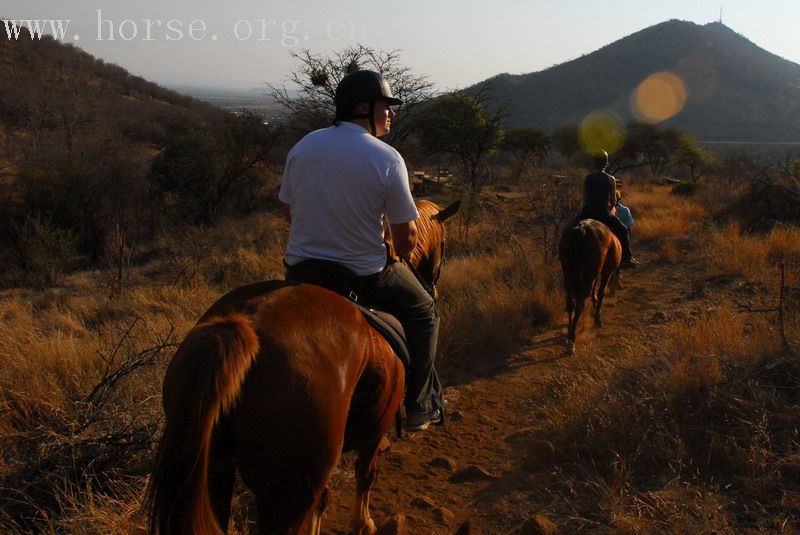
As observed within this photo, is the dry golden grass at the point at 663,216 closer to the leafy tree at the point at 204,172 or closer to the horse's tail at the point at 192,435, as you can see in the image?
the horse's tail at the point at 192,435

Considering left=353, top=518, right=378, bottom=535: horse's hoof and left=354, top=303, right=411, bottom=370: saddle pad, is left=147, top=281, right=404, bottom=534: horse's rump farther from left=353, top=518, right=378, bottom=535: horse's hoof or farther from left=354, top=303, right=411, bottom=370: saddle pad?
left=353, top=518, right=378, bottom=535: horse's hoof

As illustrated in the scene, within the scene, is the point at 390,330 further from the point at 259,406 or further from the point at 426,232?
the point at 426,232

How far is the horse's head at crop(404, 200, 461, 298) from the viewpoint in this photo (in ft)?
14.7

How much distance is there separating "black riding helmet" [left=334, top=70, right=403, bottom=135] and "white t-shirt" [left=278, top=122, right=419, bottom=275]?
12 cm

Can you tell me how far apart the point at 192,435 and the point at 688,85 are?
343 feet

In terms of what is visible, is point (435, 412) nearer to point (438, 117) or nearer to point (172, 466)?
point (172, 466)

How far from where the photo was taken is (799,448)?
339 centimetres

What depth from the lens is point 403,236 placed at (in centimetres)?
293

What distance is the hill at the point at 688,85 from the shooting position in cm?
7954

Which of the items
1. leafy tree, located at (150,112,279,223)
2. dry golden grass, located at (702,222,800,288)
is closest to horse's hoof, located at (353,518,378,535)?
dry golden grass, located at (702,222,800,288)

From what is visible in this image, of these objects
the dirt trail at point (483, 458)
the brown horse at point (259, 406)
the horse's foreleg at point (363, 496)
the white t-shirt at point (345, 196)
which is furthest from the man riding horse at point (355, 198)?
the dirt trail at point (483, 458)

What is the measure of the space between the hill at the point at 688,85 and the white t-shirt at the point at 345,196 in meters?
79.5

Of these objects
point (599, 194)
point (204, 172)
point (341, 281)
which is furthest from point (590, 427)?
point (204, 172)

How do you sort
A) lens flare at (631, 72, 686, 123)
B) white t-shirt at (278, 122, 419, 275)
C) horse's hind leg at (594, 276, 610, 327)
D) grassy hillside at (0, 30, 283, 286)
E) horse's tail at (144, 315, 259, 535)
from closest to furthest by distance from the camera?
horse's tail at (144, 315, 259, 535), white t-shirt at (278, 122, 419, 275), horse's hind leg at (594, 276, 610, 327), grassy hillside at (0, 30, 283, 286), lens flare at (631, 72, 686, 123)
